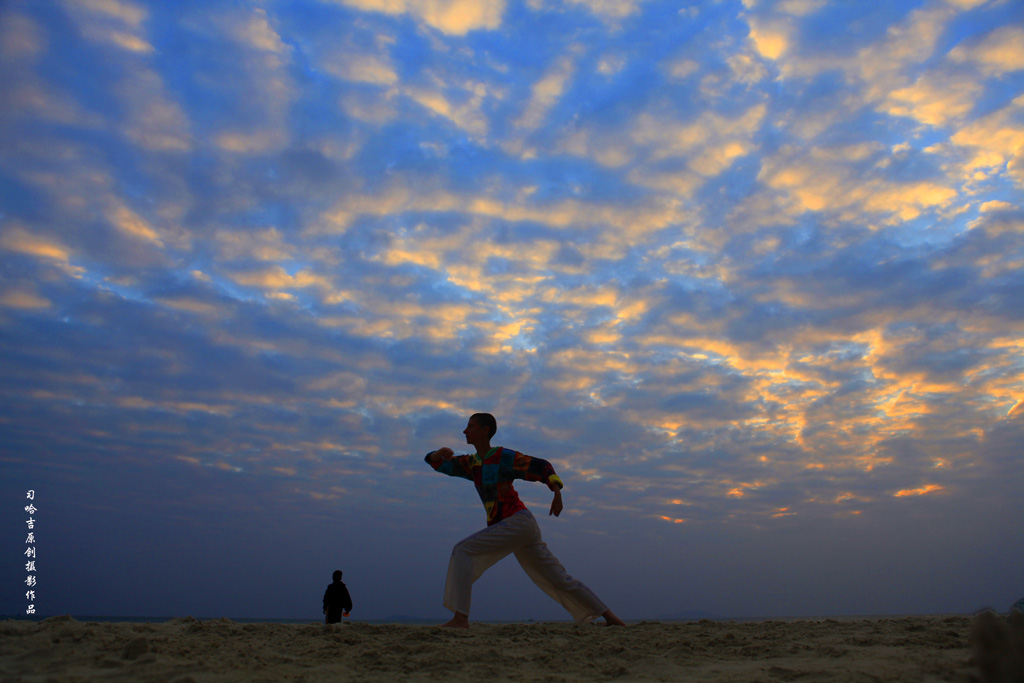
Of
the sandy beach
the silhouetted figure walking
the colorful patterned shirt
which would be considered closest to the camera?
the sandy beach

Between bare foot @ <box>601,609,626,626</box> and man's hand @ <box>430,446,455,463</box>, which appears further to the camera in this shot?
man's hand @ <box>430,446,455,463</box>

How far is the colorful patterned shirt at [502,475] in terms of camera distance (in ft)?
20.1

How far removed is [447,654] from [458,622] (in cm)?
148

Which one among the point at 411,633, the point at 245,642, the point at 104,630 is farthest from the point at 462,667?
the point at 104,630

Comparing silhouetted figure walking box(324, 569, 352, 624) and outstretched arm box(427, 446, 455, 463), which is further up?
outstretched arm box(427, 446, 455, 463)

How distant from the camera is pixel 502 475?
623 cm

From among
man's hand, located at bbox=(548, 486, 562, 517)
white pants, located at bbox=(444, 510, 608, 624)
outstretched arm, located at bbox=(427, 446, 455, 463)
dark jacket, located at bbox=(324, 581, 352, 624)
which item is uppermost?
outstretched arm, located at bbox=(427, 446, 455, 463)

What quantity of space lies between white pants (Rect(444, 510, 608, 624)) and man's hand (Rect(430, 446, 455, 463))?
1003mm

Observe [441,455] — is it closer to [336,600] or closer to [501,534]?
[501,534]

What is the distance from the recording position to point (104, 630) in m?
4.34

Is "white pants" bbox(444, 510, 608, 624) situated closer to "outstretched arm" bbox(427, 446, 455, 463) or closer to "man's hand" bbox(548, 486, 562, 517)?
"man's hand" bbox(548, 486, 562, 517)

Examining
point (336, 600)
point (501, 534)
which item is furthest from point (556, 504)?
point (336, 600)

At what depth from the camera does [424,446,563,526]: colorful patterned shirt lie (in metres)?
6.12

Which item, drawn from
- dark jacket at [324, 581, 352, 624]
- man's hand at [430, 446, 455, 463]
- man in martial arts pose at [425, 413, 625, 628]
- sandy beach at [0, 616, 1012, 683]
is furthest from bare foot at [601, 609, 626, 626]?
dark jacket at [324, 581, 352, 624]
